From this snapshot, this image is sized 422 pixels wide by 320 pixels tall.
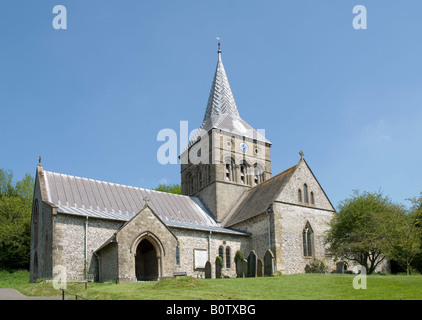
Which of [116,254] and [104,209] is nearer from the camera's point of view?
[116,254]

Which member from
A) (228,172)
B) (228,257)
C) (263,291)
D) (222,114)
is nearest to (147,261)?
(228,257)

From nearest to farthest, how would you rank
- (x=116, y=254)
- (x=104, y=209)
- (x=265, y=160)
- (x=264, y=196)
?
(x=116, y=254)
(x=104, y=209)
(x=264, y=196)
(x=265, y=160)

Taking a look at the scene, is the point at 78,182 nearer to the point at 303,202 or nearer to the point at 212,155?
the point at 212,155

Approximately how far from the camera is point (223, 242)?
31.6 metres

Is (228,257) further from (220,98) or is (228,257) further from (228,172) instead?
(220,98)

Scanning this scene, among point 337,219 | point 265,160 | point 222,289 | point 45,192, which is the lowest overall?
point 222,289

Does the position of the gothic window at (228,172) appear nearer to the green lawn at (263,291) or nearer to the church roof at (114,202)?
the church roof at (114,202)

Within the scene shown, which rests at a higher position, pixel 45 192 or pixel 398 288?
pixel 45 192

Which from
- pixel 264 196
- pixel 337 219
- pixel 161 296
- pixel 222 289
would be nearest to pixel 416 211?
pixel 337 219

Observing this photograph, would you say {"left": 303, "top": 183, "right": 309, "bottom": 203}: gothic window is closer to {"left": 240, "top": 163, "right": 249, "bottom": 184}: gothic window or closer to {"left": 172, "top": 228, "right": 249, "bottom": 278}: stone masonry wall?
{"left": 172, "top": 228, "right": 249, "bottom": 278}: stone masonry wall

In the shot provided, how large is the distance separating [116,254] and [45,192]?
7614 mm

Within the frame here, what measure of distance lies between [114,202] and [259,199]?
11150 mm

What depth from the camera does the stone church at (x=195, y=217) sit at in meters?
24.9

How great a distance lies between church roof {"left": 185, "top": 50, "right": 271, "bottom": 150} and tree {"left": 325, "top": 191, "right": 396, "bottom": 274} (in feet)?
44.8
